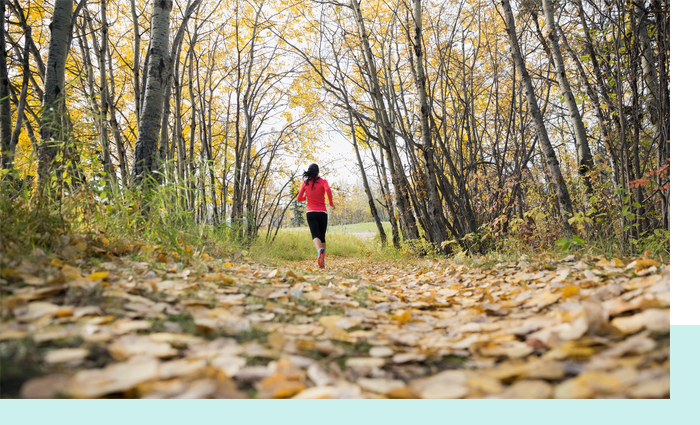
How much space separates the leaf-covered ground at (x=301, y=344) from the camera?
740 mm

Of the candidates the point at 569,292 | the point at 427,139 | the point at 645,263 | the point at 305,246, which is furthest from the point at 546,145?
the point at 305,246

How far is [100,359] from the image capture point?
0.78 metres

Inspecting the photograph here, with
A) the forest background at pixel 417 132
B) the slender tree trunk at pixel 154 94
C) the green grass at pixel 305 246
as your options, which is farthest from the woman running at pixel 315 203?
the green grass at pixel 305 246

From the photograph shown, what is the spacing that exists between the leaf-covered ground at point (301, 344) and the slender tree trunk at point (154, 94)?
6.28ft

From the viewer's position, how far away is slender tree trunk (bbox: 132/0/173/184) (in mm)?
3240

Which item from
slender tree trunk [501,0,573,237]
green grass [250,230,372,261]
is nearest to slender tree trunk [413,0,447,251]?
slender tree trunk [501,0,573,237]

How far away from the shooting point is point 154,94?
3348 mm

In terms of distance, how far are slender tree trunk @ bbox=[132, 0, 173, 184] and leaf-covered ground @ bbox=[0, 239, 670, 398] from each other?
75.3 inches

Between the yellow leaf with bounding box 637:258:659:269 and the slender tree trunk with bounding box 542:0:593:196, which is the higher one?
the slender tree trunk with bounding box 542:0:593:196

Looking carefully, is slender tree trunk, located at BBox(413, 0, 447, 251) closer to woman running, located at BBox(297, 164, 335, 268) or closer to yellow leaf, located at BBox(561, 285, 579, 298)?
woman running, located at BBox(297, 164, 335, 268)

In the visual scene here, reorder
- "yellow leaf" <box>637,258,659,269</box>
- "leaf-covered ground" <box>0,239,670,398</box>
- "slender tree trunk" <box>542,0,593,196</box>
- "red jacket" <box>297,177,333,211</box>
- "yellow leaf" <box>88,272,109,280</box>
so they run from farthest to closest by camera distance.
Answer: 1. "red jacket" <box>297,177,333,211</box>
2. "slender tree trunk" <box>542,0,593,196</box>
3. "yellow leaf" <box>637,258,659,269</box>
4. "yellow leaf" <box>88,272,109,280</box>
5. "leaf-covered ground" <box>0,239,670,398</box>

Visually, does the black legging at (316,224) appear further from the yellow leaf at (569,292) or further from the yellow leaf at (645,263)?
the yellow leaf at (569,292)

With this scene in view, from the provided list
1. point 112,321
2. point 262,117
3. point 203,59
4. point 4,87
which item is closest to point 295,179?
point 262,117

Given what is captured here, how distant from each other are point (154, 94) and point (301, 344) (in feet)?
10.8
